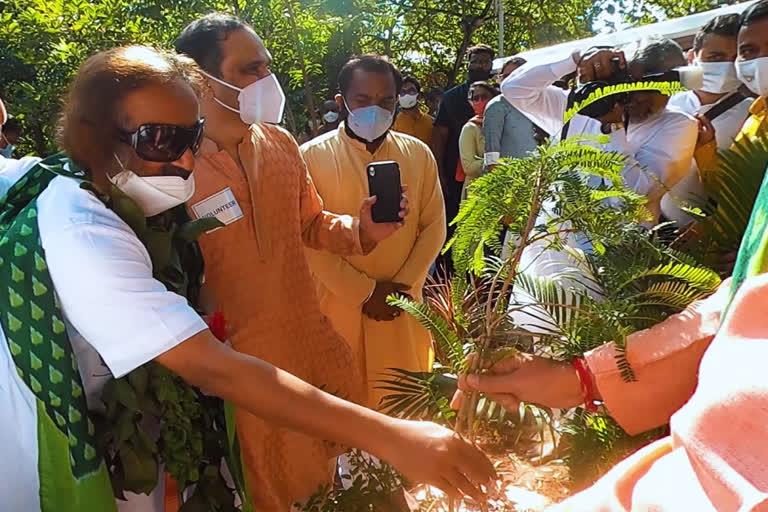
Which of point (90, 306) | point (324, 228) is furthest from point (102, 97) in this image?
point (324, 228)

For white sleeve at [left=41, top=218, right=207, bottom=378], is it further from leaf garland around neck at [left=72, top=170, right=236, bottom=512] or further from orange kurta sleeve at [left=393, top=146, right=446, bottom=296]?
orange kurta sleeve at [left=393, top=146, right=446, bottom=296]

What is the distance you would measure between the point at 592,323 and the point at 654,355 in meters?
0.17

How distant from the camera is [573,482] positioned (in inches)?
61.1

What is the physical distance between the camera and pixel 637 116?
7.88 ft

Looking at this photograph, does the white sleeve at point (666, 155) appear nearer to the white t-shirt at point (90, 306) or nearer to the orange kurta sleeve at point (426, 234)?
the orange kurta sleeve at point (426, 234)

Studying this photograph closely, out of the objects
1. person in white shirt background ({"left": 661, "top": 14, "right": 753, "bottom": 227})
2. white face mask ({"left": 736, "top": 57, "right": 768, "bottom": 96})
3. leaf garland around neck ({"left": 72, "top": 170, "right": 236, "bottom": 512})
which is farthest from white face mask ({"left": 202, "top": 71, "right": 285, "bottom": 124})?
white face mask ({"left": 736, "top": 57, "right": 768, "bottom": 96})

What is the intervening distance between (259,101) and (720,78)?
2.20 meters

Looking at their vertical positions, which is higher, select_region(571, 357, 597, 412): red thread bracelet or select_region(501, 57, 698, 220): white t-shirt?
select_region(501, 57, 698, 220): white t-shirt

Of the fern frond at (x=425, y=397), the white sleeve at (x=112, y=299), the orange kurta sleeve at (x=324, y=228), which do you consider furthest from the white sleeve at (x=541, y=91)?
the white sleeve at (x=112, y=299)

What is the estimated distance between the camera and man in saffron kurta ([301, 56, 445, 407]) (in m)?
2.90

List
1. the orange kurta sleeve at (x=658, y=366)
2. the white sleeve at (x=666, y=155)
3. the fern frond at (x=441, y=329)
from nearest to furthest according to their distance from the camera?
the orange kurta sleeve at (x=658, y=366)
the fern frond at (x=441, y=329)
the white sleeve at (x=666, y=155)

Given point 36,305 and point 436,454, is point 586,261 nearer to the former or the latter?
Result: point 436,454

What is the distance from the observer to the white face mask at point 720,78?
3.09m

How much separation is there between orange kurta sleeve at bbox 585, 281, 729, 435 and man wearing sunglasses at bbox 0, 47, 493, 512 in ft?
0.86
